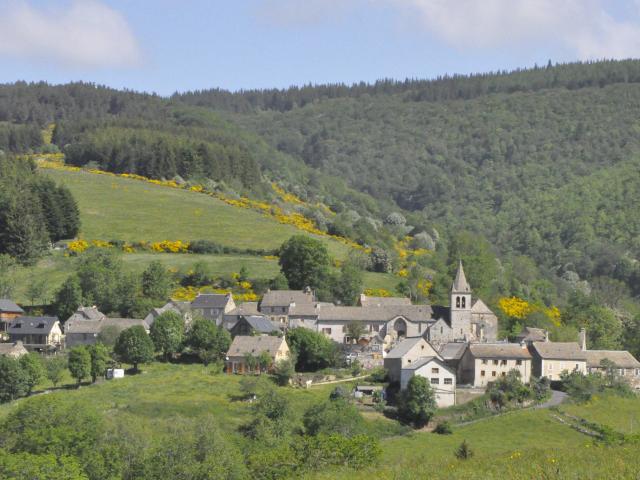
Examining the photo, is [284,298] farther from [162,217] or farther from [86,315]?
[162,217]

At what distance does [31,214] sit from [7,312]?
83.4ft

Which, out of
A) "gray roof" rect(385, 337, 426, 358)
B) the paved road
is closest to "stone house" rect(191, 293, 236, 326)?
"gray roof" rect(385, 337, 426, 358)

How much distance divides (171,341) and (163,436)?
26165 millimetres

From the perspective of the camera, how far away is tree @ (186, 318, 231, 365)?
96.3 m

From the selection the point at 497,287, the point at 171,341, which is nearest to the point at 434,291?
the point at 497,287

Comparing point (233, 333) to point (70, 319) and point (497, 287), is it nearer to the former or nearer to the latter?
point (70, 319)

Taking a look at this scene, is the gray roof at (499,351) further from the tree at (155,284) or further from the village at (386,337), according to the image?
the tree at (155,284)

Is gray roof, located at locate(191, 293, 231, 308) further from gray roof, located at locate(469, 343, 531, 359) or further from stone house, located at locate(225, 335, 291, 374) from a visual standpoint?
gray roof, located at locate(469, 343, 531, 359)

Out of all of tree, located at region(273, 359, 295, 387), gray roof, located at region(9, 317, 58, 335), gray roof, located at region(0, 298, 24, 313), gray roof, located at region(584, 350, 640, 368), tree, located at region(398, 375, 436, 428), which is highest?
gray roof, located at region(0, 298, 24, 313)

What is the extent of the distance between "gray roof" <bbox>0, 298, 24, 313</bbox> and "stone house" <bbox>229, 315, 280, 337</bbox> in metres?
22.1

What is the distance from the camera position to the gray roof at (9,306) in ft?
356

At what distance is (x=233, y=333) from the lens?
103 meters

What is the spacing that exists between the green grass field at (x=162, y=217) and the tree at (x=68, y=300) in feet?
106

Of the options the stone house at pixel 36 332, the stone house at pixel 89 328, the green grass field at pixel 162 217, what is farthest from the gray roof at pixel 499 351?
the green grass field at pixel 162 217
